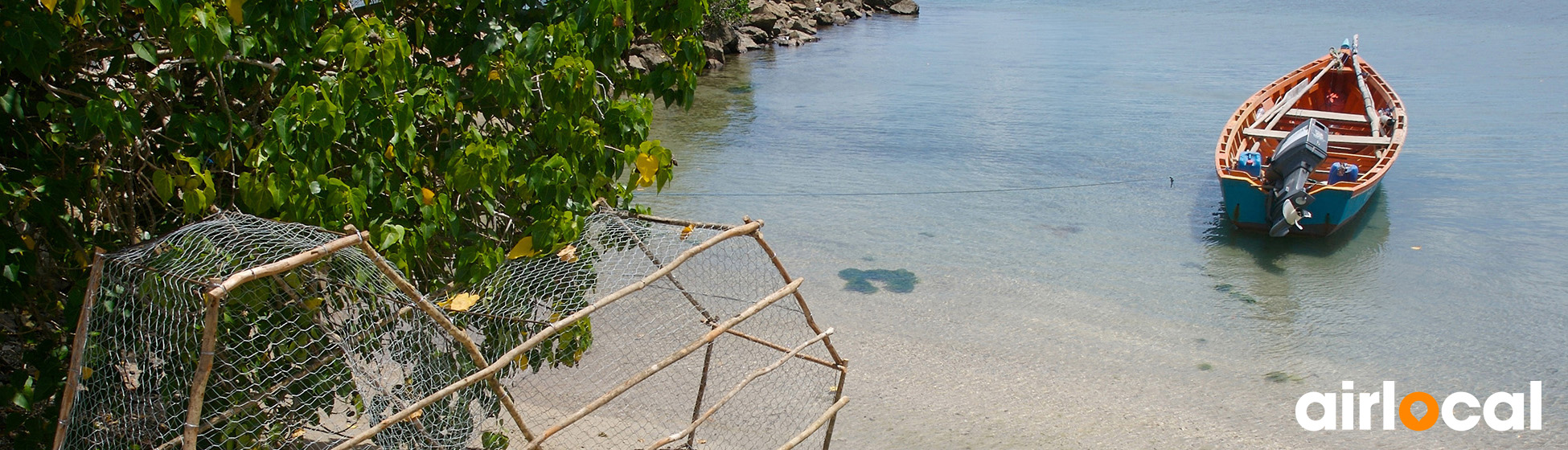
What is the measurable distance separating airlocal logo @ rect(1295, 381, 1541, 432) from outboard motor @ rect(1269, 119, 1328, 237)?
8.33ft

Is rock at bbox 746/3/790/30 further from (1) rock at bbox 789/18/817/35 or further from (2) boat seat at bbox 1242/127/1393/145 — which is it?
(2) boat seat at bbox 1242/127/1393/145

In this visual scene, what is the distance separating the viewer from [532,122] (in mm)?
4008

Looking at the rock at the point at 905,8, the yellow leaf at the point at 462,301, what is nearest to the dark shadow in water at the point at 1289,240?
the yellow leaf at the point at 462,301

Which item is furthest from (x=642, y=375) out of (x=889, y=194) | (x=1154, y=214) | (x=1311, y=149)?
(x=1154, y=214)

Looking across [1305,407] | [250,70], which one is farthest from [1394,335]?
[250,70]

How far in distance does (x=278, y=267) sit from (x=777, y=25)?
24.4 metres

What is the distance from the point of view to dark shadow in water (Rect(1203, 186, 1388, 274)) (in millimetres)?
9672

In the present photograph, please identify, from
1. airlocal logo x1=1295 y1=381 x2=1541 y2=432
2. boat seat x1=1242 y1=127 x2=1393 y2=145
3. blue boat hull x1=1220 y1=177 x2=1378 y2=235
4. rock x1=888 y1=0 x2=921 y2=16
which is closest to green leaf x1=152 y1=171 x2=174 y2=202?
airlocal logo x1=1295 y1=381 x2=1541 y2=432

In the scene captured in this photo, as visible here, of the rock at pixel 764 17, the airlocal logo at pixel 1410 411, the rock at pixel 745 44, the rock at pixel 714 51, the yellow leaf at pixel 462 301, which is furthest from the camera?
the rock at pixel 764 17

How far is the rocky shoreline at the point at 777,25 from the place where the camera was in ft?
67.9

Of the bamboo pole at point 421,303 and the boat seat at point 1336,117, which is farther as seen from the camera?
the boat seat at point 1336,117

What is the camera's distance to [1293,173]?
9.40m

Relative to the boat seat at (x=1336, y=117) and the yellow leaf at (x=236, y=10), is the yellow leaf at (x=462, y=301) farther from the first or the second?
the boat seat at (x=1336, y=117)

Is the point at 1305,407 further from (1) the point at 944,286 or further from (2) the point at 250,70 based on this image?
(2) the point at 250,70
